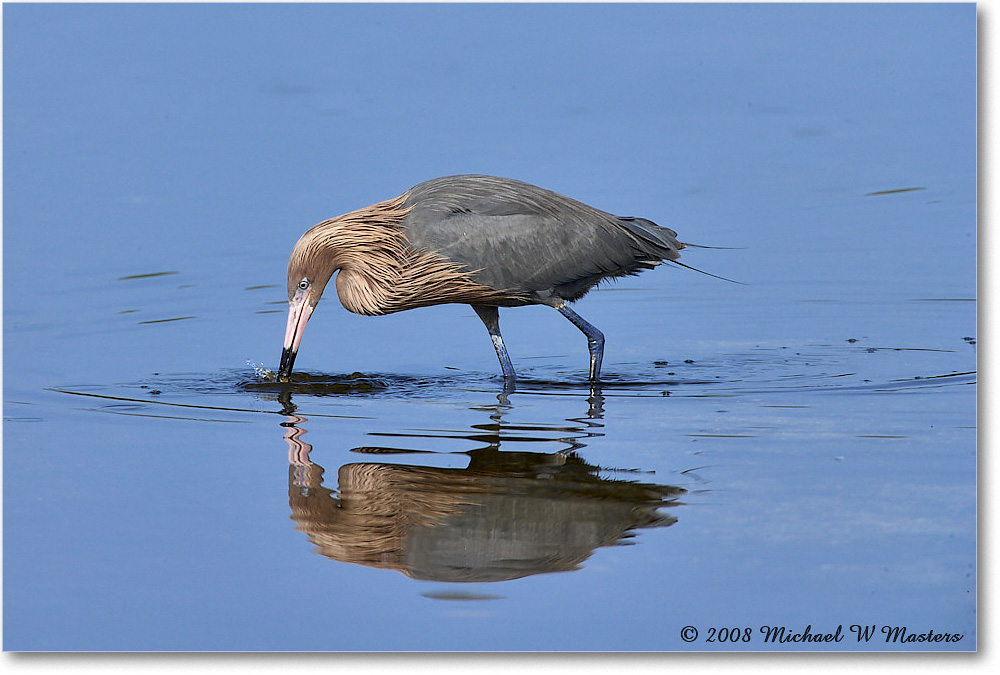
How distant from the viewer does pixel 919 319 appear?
10.0 metres

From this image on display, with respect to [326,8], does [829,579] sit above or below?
below

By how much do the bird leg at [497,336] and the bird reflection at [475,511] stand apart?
1.52 meters

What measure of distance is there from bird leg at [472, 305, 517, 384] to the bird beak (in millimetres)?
1039

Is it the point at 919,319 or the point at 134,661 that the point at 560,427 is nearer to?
the point at 134,661

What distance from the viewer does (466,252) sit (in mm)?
8367

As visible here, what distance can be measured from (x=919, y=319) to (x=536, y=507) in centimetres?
475

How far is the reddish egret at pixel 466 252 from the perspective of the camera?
8.41 m

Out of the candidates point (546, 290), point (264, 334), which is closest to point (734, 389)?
point (546, 290)

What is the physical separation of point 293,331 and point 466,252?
1117 mm

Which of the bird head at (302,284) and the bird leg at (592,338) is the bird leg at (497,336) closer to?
the bird leg at (592,338)

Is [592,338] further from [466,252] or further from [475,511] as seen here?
[475,511]

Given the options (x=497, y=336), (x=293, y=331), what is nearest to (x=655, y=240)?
(x=497, y=336)

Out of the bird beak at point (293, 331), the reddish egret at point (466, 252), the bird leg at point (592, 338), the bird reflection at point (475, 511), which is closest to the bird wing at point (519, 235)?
the reddish egret at point (466, 252)

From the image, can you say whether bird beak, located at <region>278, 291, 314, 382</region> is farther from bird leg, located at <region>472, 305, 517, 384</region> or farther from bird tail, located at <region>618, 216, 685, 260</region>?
bird tail, located at <region>618, 216, 685, 260</region>
